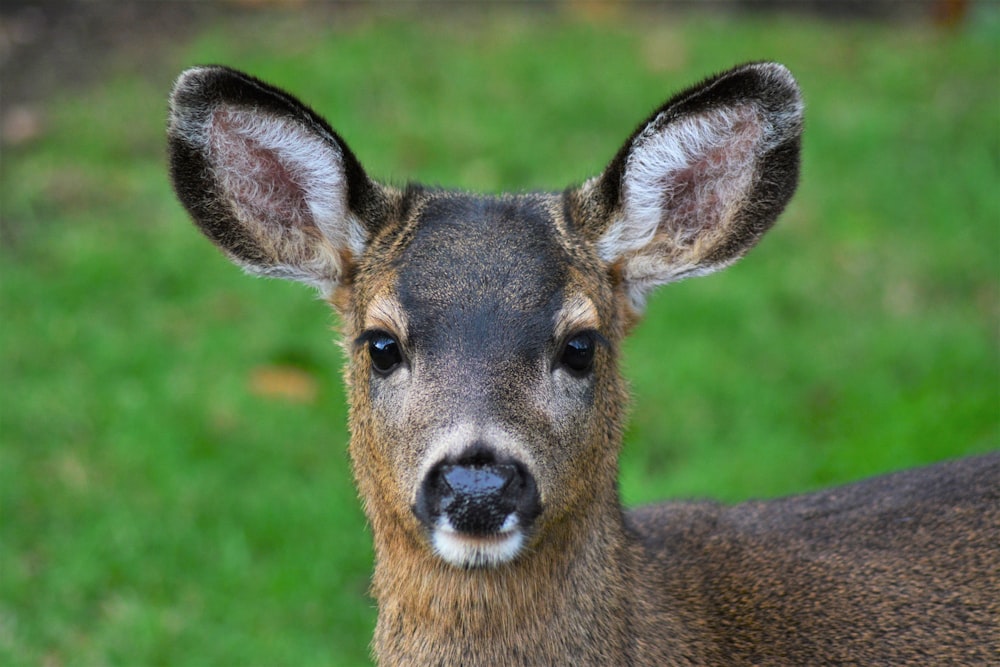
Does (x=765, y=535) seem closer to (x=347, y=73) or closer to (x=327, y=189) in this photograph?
(x=327, y=189)

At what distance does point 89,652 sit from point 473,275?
2.83m

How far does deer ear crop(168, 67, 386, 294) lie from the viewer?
3688 millimetres

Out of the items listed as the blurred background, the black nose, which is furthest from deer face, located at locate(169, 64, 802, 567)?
the blurred background

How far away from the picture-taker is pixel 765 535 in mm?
4070

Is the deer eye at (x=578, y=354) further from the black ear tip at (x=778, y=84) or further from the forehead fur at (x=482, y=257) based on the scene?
the black ear tip at (x=778, y=84)

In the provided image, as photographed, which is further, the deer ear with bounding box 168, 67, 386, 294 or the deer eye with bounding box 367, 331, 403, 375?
the deer ear with bounding box 168, 67, 386, 294

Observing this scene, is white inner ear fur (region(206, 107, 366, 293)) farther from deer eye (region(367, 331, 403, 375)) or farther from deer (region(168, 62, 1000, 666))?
deer eye (region(367, 331, 403, 375))

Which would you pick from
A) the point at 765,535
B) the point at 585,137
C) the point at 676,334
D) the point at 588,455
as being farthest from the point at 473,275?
the point at 585,137

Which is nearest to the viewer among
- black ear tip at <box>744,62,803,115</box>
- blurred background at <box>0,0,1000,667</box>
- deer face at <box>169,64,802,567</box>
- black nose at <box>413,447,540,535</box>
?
black nose at <box>413,447,540,535</box>

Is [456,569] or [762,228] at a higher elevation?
[762,228]

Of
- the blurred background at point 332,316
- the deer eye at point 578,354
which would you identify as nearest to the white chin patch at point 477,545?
the deer eye at point 578,354

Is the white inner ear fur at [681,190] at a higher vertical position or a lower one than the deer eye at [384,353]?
higher

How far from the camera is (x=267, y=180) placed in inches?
156

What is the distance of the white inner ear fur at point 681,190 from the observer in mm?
3758
